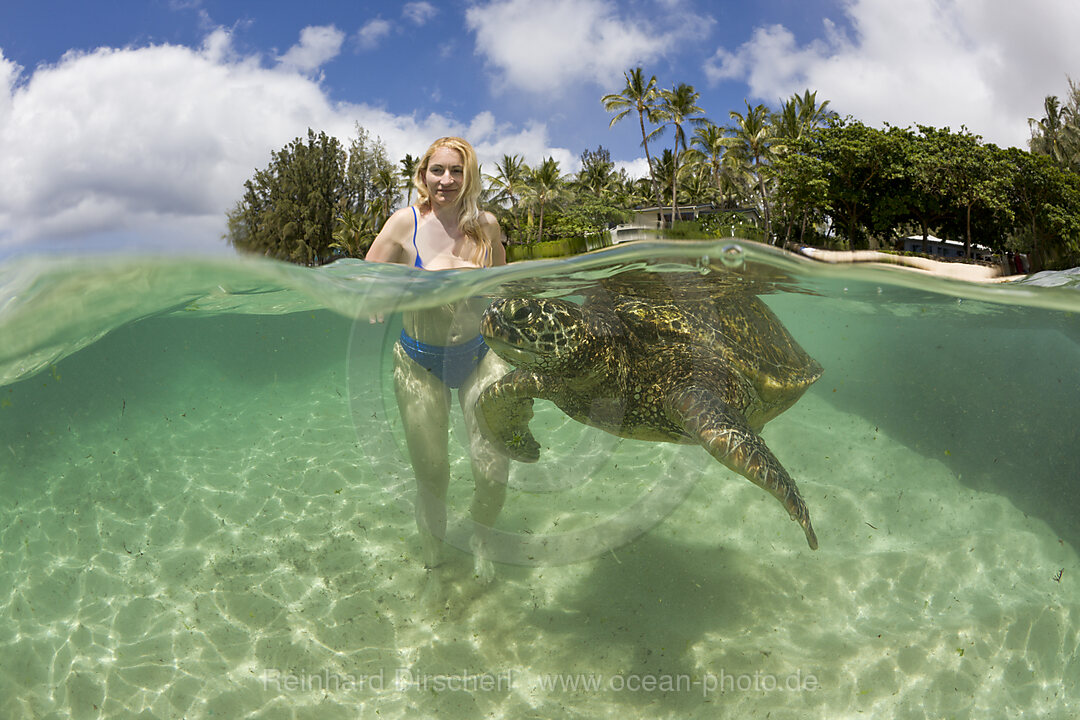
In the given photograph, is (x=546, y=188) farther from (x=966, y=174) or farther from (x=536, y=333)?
(x=536, y=333)

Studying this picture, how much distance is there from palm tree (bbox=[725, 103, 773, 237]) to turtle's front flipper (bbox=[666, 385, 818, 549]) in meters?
46.7

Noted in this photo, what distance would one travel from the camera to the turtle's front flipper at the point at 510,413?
166 inches

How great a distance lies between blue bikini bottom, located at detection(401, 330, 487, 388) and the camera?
3.97 m

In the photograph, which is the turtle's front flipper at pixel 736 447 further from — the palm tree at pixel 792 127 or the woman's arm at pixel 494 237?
the palm tree at pixel 792 127

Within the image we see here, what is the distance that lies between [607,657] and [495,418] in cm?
190

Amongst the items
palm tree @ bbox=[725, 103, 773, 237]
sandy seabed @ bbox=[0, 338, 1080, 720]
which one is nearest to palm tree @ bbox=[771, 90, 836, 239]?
palm tree @ bbox=[725, 103, 773, 237]

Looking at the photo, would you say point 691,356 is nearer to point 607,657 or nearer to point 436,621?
point 607,657

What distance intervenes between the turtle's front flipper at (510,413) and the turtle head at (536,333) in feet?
0.51

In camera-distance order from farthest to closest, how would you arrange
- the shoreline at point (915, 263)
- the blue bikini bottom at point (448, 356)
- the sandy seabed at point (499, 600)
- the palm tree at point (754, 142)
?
1. the palm tree at point (754, 142)
2. the shoreline at point (915, 263)
3. the sandy seabed at point (499, 600)
4. the blue bikini bottom at point (448, 356)

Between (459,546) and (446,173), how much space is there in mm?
2897

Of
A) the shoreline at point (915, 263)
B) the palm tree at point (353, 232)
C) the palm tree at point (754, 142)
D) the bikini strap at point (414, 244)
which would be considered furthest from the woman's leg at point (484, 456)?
the palm tree at point (754, 142)

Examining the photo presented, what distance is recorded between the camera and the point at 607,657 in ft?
14.1

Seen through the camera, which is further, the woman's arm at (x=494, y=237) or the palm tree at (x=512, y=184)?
the palm tree at (x=512, y=184)

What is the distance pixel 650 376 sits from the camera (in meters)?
4.49
